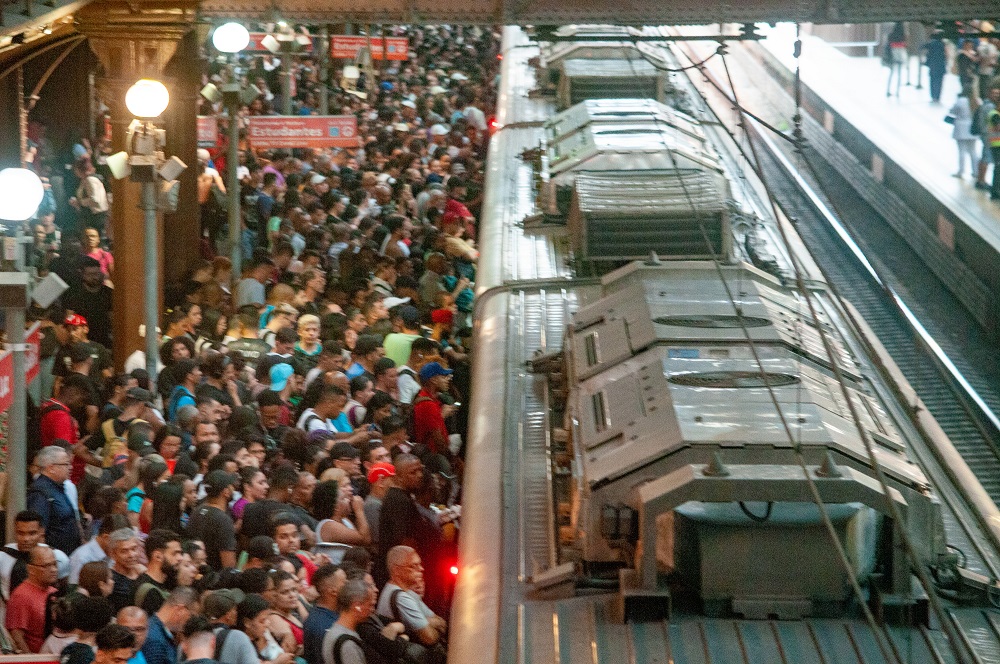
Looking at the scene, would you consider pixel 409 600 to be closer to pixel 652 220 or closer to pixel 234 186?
pixel 652 220

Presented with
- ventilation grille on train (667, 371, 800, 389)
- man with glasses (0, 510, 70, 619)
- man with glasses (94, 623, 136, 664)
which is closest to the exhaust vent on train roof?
ventilation grille on train (667, 371, 800, 389)

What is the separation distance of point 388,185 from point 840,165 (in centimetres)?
954

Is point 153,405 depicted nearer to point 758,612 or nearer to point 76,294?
point 76,294

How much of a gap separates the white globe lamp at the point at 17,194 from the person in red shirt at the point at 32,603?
1796mm

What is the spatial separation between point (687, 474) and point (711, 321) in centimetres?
218

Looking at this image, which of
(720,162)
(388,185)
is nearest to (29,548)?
(720,162)

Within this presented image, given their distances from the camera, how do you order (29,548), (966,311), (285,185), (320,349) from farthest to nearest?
(285,185)
(966,311)
(320,349)
(29,548)

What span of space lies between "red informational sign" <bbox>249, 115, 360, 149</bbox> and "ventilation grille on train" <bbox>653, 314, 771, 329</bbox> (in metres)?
8.34

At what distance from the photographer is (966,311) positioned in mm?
17703

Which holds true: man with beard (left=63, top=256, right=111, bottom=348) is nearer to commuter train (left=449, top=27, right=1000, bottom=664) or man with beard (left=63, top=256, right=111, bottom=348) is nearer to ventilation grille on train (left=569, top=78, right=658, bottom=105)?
commuter train (left=449, top=27, right=1000, bottom=664)

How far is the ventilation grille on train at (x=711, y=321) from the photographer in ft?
26.5

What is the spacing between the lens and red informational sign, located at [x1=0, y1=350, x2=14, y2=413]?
747cm

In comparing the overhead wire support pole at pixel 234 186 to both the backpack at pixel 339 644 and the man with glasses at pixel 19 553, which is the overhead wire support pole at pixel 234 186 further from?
the backpack at pixel 339 644

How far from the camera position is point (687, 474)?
19.8ft
